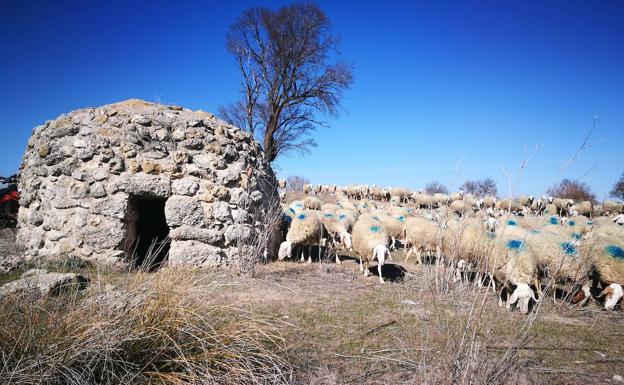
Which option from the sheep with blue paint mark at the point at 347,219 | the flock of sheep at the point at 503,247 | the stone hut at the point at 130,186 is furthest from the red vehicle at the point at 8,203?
the sheep with blue paint mark at the point at 347,219

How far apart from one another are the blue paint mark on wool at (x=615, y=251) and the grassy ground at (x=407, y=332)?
3.19 ft

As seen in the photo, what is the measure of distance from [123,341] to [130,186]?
19.2 feet

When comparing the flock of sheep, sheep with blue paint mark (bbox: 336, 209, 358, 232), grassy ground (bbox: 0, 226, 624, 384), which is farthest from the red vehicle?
sheep with blue paint mark (bbox: 336, 209, 358, 232)

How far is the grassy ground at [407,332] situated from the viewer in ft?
8.45

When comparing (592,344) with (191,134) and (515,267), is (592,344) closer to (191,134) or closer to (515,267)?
(515,267)

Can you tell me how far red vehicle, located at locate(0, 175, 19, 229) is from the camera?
10320mm

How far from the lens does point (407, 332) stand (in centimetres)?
420

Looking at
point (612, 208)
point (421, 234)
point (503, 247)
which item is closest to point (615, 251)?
point (503, 247)

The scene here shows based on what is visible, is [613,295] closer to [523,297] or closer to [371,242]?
[523,297]

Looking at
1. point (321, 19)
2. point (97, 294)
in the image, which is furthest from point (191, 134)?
point (321, 19)

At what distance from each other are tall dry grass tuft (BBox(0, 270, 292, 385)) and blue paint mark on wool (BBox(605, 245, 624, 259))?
6.40m

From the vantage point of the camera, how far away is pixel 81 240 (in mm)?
7141

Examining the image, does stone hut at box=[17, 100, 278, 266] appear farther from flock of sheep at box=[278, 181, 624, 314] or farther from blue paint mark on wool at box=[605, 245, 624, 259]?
blue paint mark on wool at box=[605, 245, 624, 259]

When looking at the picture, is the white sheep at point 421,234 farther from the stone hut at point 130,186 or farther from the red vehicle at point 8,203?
the red vehicle at point 8,203
